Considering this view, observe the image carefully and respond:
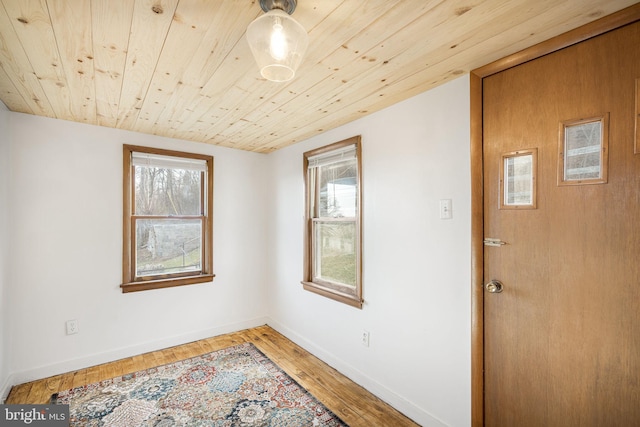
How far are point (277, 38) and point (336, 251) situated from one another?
219cm

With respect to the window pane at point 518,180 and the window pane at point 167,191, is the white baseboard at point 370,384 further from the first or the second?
the window pane at point 167,191

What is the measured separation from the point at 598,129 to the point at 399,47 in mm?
976

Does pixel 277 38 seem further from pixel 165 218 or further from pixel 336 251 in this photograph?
pixel 165 218

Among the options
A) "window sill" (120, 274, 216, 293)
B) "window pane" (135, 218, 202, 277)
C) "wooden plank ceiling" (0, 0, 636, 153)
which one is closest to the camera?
"wooden plank ceiling" (0, 0, 636, 153)

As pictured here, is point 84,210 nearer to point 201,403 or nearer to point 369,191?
point 201,403

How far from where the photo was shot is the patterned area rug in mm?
2064

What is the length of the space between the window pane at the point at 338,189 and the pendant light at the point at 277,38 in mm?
1600

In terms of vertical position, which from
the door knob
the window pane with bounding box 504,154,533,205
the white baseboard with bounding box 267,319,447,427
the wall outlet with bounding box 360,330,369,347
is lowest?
the white baseboard with bounding box 267,319,447,427

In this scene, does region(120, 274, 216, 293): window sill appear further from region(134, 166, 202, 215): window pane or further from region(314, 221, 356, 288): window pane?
region(314, 221, 356, 288): window pane

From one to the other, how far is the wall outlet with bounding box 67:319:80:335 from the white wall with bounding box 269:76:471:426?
7.67 ft

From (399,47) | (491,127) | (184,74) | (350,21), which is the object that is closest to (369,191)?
(491,127)

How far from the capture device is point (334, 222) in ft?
9.81

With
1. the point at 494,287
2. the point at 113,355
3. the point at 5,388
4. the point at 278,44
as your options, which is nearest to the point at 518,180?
the point at 494,287

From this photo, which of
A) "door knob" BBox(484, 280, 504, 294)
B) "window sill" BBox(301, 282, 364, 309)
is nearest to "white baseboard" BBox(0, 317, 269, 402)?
"window sill" BBox(301, 282, 364, 309)
